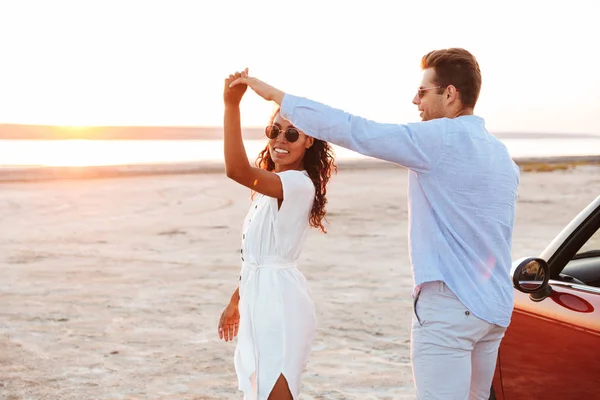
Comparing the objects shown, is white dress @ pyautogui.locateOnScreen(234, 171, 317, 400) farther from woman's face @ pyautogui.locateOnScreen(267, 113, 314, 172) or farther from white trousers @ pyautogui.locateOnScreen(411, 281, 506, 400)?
white trousers @ pyautogui.locateOnScreen(411, 281, 506, 400)

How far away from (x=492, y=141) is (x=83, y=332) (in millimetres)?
5438

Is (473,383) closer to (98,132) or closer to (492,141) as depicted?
(492,141)

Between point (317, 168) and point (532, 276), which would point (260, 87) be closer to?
point (317, 168)

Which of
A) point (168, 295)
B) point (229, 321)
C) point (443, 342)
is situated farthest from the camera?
point (168, 295)

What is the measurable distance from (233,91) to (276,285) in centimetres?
78

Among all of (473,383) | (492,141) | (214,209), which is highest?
(492,141)

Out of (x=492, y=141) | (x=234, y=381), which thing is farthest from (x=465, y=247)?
(x=234, y=381)

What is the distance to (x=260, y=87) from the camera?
122 inches

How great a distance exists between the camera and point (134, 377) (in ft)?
21.3

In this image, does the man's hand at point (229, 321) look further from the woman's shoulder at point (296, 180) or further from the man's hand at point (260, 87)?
the man's hand at point (260, 87)

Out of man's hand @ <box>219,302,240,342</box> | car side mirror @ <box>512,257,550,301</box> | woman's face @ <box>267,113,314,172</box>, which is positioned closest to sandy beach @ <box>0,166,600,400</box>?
man's hand @ <box>219,302,240,342</box>

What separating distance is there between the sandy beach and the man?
3166mm

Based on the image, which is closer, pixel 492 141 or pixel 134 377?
pixel 492 141

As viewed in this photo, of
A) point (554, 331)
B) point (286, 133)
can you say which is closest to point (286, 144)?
point (286, 133)
